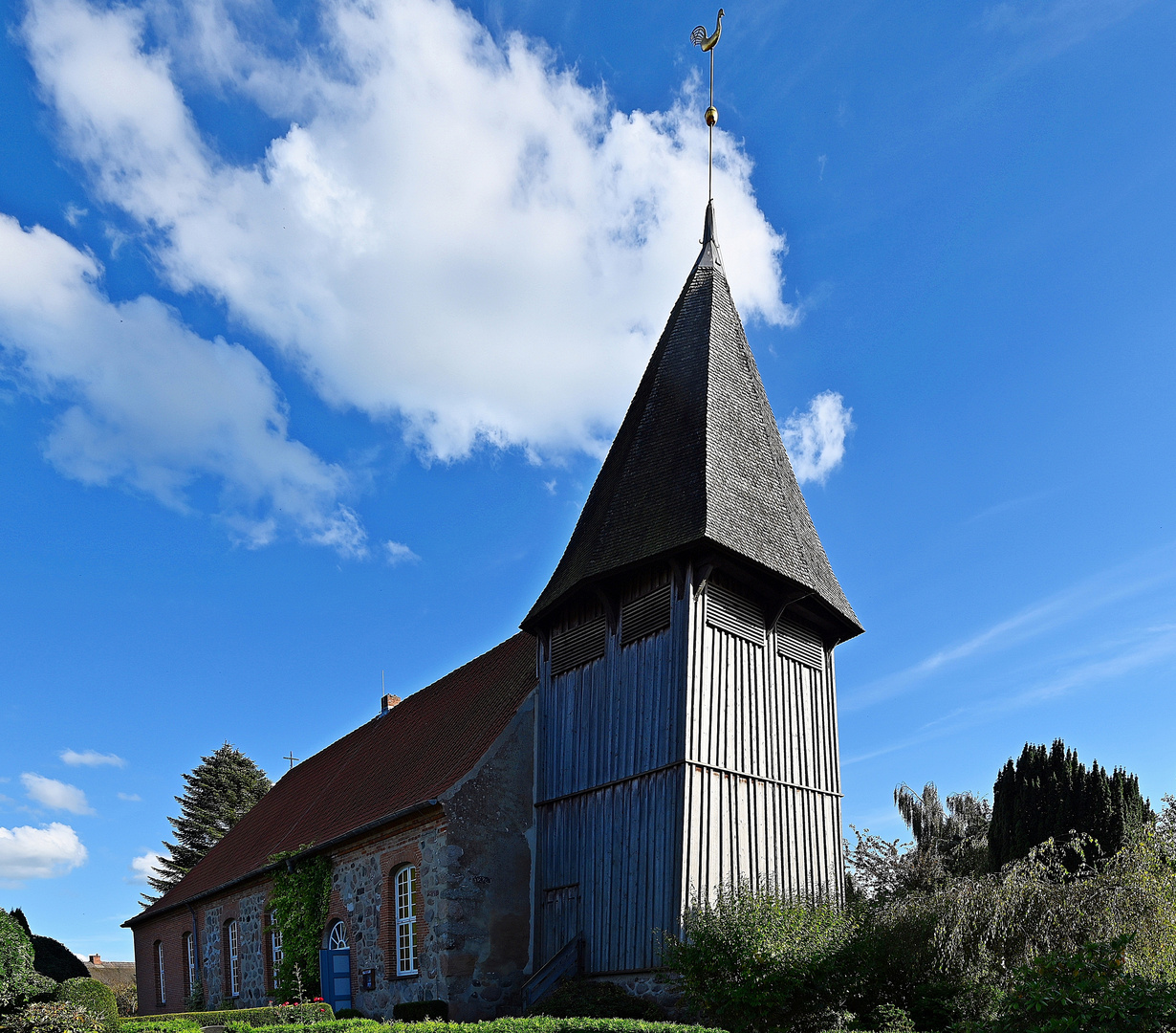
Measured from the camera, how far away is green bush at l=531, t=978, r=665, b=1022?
11.5m

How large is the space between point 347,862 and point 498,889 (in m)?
3.45

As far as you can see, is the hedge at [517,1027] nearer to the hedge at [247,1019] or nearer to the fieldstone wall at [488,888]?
the hedge at [247,1019]

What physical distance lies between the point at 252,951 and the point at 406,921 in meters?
6.07

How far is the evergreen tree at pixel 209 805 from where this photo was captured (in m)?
34.6

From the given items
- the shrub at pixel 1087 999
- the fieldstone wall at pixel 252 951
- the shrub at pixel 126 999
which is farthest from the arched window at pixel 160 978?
the shrub at pixel 1087 999

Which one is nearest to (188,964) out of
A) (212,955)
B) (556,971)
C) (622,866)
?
(212,955)

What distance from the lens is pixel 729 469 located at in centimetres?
1441

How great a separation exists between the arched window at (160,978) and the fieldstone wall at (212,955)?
3.49 meters

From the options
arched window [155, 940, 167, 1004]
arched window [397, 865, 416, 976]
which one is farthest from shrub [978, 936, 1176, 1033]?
arched window [155, 940, 167, 1004]

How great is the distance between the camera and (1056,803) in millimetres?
16656

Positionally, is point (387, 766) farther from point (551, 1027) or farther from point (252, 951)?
point (551, 1027)

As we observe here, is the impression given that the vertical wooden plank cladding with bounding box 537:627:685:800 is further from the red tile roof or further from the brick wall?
the red tile roof

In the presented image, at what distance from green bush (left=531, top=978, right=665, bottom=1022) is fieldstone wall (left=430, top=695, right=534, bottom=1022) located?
128 centimetres

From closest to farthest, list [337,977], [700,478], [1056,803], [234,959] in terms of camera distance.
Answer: [700,478]
[337,977]
[1056,803]
[234,959]
